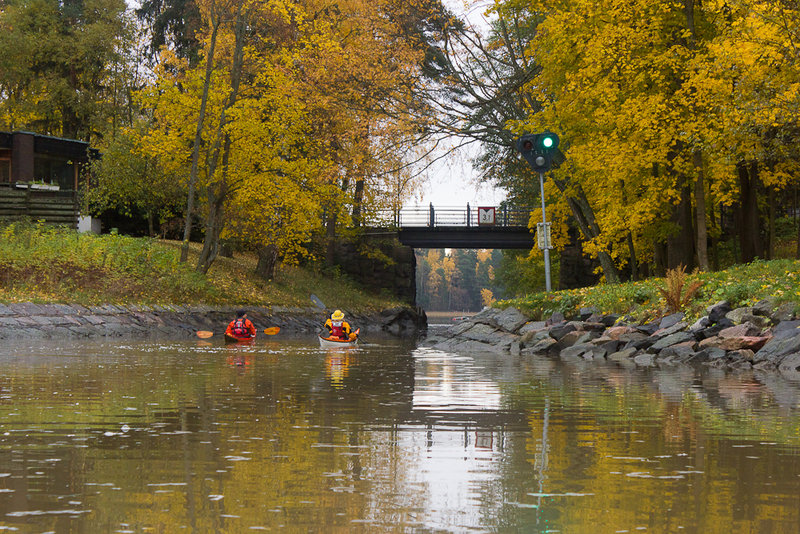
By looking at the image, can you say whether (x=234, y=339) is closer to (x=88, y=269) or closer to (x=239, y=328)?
(x=239, y=328)

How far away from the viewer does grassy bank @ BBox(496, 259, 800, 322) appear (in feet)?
64.7

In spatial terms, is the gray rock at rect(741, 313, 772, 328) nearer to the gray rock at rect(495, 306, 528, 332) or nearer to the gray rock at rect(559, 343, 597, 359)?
the gray rock at rect(559, 343, 597, 359)

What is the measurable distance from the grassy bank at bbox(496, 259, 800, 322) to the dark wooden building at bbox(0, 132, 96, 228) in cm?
2633

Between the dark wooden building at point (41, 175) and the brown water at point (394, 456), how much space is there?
111 ft

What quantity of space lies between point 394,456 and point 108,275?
92.3 ft

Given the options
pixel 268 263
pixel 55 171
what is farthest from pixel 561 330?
pixel 55 171

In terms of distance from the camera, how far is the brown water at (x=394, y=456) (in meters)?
4.69

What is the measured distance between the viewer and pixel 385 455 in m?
6.63

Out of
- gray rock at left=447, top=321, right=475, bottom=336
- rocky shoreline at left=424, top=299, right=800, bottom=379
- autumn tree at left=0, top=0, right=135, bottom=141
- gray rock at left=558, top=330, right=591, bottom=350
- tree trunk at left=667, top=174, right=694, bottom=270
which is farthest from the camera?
autumn tree at left=0, top=0, right=135, bottom=141

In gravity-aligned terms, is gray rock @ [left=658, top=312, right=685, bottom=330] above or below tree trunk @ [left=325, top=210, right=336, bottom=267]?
below

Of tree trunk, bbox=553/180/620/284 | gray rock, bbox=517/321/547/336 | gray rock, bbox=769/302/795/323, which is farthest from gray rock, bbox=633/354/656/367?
tree trunk, bbox=553/180/620/284

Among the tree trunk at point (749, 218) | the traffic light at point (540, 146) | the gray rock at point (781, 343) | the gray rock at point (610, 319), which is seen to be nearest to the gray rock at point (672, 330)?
the gray rock at point (781, 343)

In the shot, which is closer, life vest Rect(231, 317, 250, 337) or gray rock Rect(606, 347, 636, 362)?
gray rock Rect(606, 347, 636, 362)

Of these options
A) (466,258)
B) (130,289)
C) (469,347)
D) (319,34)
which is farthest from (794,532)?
(466,258)
